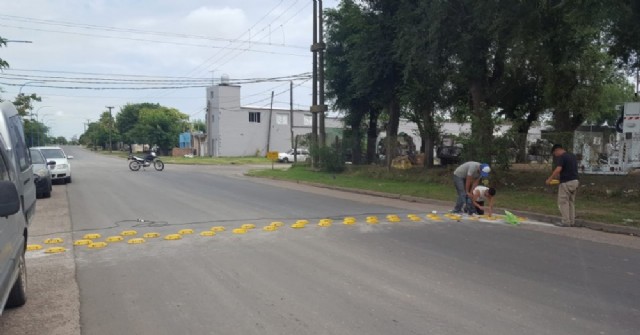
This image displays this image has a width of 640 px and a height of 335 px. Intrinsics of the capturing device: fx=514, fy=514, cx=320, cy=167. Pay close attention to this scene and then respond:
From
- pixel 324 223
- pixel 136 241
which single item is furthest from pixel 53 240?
pixel 324 223

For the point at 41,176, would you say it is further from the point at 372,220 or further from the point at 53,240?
the point at 372,220

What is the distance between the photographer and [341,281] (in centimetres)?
599

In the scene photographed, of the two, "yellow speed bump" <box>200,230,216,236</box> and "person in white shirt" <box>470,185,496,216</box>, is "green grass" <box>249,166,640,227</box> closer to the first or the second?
"person in white shirt" <box>470,185,496,216</box>

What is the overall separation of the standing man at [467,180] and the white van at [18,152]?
8601mm

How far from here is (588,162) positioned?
56.7 feet

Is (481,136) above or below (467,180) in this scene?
above

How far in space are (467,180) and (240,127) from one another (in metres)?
55.0

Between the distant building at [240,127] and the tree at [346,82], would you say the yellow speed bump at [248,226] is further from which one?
the distant building at [240,127]

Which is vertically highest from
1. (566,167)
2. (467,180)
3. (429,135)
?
(429,135)

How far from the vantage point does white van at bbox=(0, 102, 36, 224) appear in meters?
5.90

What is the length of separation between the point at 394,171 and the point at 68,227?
15.6 metres

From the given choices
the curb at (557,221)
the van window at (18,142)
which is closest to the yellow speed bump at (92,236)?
the van window at (18,142)

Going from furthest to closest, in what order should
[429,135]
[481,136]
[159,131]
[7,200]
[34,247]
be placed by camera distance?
[159,131] → [429,135] → [481,136] → [34,247] → [7,200]

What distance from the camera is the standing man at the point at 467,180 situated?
11.5 m
